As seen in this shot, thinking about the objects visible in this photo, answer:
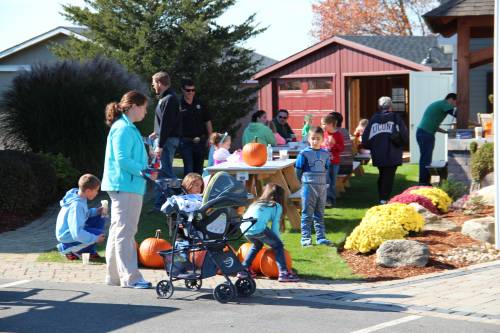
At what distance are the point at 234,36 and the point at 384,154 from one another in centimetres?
1419

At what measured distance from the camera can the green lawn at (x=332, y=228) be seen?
9.68 metres

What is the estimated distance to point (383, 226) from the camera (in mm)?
10391

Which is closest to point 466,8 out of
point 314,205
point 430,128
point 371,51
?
point 430,128

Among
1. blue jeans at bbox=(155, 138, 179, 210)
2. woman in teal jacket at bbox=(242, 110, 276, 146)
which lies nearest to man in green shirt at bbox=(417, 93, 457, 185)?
woman in teal jacket at bbox=(242, 110, 276, 146)

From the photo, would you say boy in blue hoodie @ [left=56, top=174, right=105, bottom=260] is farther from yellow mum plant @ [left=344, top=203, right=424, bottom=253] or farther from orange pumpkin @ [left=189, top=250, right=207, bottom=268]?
yellow mum plant @ [left=344, top=203, right=424, bottom=253]

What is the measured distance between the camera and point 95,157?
16766mm

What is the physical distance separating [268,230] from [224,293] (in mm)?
1030

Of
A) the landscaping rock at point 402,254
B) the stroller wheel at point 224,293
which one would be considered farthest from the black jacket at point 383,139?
the stroller wheel at point 224,293

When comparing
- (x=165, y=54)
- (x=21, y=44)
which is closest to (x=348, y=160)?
(x=165, y=54)

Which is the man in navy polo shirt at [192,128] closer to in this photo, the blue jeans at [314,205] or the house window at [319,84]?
the blue jeans at [314,205]

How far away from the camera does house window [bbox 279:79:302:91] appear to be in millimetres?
29470

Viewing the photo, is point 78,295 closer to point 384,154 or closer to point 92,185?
point 92,185

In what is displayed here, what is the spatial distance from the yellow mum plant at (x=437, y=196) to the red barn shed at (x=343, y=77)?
14889mm

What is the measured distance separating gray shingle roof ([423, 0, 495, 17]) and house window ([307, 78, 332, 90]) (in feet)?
42.2
